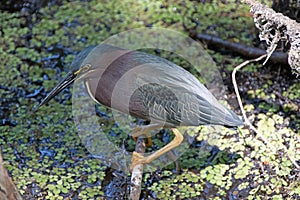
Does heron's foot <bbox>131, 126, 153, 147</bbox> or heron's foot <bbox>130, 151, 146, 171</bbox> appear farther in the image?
heron's foot <bbox>131, 126, 153, 147</bbox>

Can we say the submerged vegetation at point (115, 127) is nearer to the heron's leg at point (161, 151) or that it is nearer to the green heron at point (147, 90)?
the heron's leg at point (161, 151)

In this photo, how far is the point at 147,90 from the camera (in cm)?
396

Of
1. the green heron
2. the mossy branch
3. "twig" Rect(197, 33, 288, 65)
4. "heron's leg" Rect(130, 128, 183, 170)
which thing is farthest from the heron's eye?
"twig" Rect(197, 33, 288, 65)

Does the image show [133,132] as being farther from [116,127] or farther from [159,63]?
[159,63]

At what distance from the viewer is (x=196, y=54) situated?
5426 millimetres

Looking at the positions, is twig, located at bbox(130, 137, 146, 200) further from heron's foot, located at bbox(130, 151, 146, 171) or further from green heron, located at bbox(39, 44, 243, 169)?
green heron, located at bbox(39, 44, 243, 169)

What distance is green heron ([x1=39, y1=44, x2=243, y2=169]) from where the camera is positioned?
3.95 metres

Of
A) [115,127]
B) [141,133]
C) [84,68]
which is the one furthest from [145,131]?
[84,68]

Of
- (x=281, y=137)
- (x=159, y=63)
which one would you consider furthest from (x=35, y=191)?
(x=281, y=137)

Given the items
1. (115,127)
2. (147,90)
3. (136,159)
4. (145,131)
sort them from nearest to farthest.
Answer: (147,90) < (136,159) < (145,131) < (115,127)

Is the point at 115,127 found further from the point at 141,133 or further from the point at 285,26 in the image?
the point at 285,26

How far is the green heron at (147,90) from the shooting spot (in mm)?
3945

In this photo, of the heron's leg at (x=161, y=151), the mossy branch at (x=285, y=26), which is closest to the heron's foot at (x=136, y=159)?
the heron's leg at (x=161, y=151)

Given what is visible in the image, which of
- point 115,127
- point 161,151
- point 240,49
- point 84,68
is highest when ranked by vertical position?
point 84,68
